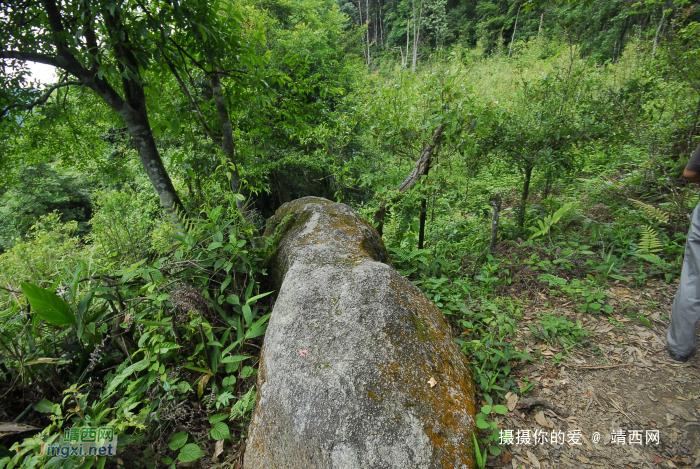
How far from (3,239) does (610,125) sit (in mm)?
16526

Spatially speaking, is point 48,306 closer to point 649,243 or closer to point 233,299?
point 233,299

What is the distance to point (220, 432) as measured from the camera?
1.61 meters

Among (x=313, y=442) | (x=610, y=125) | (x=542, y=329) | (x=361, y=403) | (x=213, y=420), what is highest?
(x=610, y=125)

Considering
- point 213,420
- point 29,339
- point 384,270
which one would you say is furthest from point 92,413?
point 384,270

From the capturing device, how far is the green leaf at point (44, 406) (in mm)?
1507

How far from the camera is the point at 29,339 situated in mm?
1760

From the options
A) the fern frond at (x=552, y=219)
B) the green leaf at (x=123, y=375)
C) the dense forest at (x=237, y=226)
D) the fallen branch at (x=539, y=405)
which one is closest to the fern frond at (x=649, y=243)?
the dense forest at (x=237, y=226)

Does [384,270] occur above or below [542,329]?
above

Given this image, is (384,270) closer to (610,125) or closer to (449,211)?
(449,211)

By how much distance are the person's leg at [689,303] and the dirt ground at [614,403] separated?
15 cm

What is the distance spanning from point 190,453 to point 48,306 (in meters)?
1.13

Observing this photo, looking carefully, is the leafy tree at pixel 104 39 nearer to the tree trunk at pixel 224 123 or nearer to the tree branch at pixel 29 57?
the tree branch at pixel 29 57

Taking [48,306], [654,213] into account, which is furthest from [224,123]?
[654,213]

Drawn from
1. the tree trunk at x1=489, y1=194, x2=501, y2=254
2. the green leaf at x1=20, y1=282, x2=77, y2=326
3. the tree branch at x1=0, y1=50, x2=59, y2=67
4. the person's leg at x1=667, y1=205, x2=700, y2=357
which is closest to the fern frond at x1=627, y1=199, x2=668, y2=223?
the person's leg at x1=667, y1=205, x2=700, y2=357
